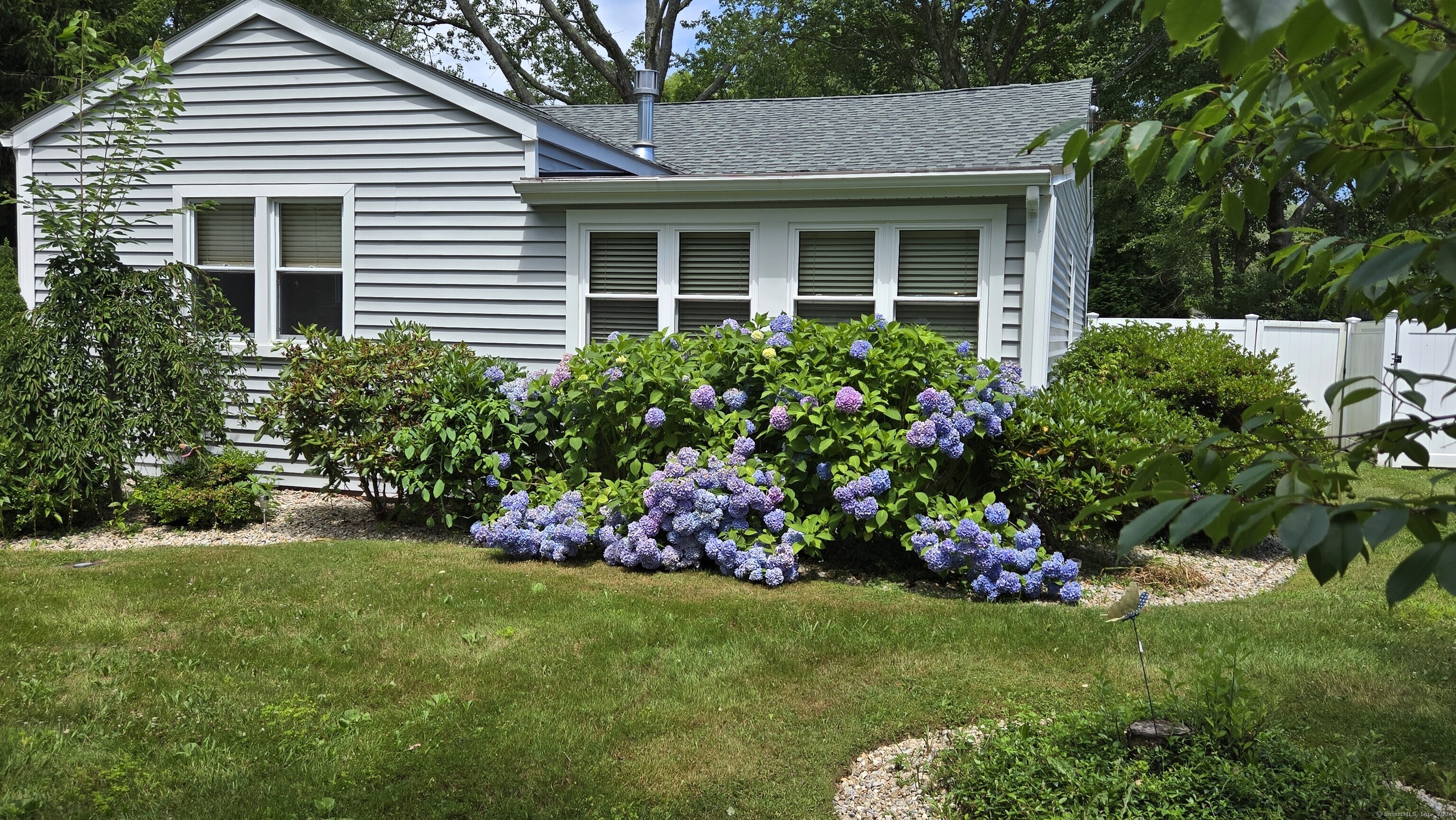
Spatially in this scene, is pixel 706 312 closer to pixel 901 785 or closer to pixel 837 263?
pixel 837 263

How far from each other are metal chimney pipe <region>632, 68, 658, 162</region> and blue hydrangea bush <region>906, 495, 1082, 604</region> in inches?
224

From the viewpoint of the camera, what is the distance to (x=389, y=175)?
8.54 metres

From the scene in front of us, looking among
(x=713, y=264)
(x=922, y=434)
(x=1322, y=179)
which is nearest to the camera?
(x=1322, y=179)

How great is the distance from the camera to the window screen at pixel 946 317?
7594 millimetres

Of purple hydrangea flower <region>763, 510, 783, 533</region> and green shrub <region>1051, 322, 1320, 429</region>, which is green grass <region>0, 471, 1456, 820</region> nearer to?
purple hydrangea flower <region>763, 510, 783, 533</region>

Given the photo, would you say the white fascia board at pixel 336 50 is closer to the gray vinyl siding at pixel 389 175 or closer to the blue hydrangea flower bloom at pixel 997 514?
the gray vinyl siding at pixel 389 175

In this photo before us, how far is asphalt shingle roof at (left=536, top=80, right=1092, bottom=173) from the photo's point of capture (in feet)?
27.6

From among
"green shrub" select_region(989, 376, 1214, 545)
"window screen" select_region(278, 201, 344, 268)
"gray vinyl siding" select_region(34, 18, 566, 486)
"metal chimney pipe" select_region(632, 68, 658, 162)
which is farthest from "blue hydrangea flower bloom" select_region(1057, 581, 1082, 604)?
"window screen" select_region(278, 201, 344, 268)

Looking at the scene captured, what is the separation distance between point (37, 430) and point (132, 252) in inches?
107

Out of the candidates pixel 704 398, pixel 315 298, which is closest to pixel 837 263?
pixel 704 398

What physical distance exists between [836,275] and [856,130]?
3.04 meters

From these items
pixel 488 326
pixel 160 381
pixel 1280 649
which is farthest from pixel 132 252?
pixel 1280 649

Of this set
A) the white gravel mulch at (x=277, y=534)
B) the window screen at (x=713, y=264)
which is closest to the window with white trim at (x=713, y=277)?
the window screen at (x=713, y=264)

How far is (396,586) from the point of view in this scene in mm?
5652
